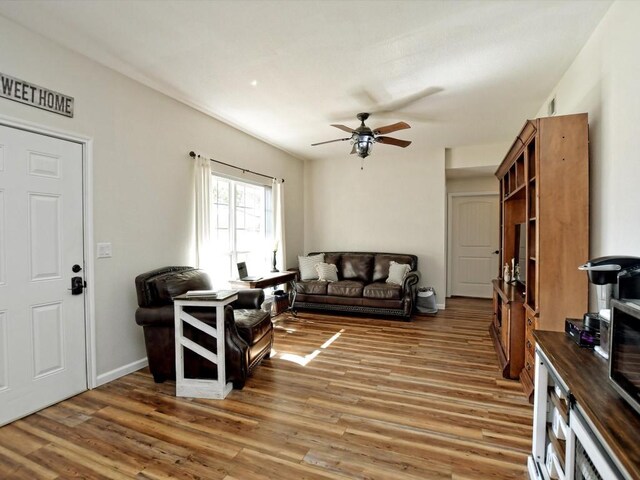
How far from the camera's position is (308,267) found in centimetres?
577

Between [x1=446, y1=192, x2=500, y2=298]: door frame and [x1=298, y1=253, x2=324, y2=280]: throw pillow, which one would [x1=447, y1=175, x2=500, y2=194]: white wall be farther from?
[x1=298, y1=253, x2=324, y2=280]: throw pillow

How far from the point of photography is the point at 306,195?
6.72m

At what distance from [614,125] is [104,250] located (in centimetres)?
396

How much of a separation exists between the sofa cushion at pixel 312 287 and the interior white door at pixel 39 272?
10.5 ft

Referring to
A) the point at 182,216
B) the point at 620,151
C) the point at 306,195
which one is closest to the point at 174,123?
the point at 182,216

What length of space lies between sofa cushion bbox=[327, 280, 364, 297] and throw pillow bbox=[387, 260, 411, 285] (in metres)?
0.51

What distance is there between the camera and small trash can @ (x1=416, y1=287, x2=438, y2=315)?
5387mm

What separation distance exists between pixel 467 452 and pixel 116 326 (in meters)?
2.99

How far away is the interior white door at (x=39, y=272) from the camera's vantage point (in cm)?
226

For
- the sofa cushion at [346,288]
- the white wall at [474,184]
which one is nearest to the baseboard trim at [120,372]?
the sofa cushion at [346,288]

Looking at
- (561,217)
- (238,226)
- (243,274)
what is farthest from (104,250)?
(561,217)

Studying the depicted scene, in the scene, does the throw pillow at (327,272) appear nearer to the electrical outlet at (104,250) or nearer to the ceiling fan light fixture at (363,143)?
the ceiling fan light fixture at (363,143)

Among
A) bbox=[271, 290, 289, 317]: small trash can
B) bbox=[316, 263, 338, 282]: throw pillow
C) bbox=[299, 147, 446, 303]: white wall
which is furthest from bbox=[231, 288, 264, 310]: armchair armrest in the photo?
bbox=[299, 147, 446, 303]: white wall

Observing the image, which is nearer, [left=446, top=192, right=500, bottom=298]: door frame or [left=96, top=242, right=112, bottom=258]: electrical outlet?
[left=96, top=242, right=112, bottom=258]: electrical outlet
